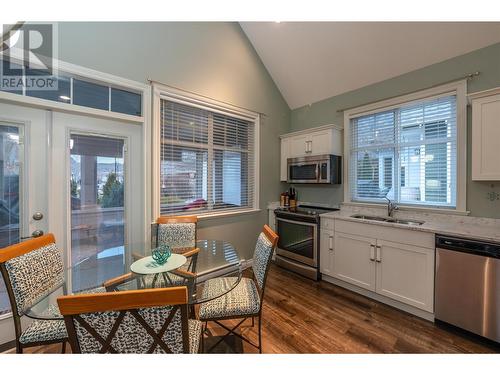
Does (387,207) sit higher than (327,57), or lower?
lower

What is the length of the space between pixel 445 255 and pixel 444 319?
60 cm

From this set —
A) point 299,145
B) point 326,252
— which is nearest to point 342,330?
point 326,252

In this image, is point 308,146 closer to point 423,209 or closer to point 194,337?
point 423,209

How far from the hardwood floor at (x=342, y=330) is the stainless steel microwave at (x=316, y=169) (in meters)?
1.58

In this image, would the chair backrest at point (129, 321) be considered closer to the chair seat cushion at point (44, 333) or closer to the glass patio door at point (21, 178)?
the chair seat cushion at point (44, 333)

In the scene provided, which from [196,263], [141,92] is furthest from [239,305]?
[141,92]

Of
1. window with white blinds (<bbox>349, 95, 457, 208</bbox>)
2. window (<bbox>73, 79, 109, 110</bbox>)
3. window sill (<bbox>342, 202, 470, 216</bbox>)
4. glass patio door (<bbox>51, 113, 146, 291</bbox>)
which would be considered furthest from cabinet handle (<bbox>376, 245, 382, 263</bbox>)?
window (<bbox>73, 79, 109, 110</bbox>)

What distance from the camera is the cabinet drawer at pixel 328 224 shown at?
2850 mm

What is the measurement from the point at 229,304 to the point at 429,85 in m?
3.24

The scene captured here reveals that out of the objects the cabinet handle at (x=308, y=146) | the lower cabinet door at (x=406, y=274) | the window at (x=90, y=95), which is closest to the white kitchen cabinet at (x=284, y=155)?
the cabinet handle at (x=308, y=146)

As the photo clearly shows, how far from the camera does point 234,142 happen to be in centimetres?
337

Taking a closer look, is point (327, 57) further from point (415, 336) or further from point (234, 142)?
point (415, 336)

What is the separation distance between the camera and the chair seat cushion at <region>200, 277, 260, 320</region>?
1.50m

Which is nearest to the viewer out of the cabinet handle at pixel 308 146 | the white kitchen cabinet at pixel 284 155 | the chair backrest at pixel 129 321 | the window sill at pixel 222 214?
the chair backrest at pixel 129 321
